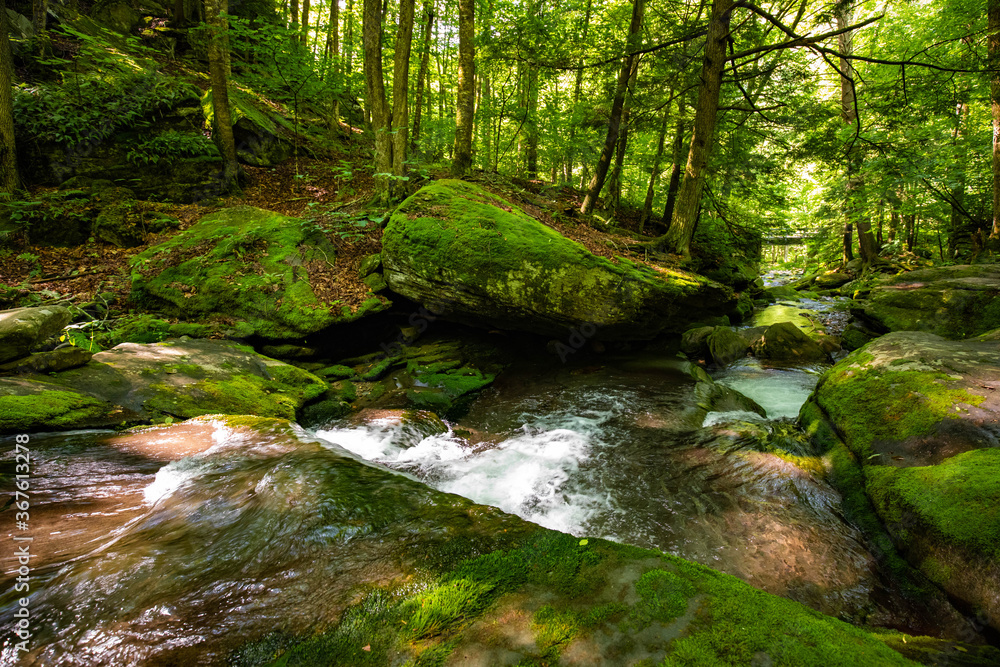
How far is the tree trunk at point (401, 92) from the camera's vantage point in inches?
316

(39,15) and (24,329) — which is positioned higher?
(39,15)

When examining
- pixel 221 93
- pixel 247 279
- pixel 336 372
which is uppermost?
pixel 221 93

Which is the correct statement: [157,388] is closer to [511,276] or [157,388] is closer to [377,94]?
[511,276]

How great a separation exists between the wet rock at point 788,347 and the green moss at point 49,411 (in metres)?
11.4

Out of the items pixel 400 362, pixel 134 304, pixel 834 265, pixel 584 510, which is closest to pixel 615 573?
pixel 584 510

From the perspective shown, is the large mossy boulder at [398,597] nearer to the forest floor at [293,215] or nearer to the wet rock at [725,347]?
the forest floor at [293,215]

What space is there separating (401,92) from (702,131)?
6326mm

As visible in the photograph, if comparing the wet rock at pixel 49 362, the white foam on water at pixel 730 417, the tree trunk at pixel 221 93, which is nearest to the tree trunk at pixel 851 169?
the white foam on water at pixel 730 417

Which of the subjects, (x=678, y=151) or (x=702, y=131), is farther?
(x=678, y=151)

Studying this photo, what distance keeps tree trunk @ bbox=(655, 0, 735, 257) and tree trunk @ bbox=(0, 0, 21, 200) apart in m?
12.4

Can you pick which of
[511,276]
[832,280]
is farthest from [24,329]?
[832,280]

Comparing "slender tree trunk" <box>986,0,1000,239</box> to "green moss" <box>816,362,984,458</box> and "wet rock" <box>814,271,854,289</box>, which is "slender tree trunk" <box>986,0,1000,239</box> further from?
"green moss" <box>816,362,984,458</box>

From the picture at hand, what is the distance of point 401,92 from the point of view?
8.49m

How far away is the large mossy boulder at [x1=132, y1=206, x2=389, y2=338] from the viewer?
6727 millimetres
